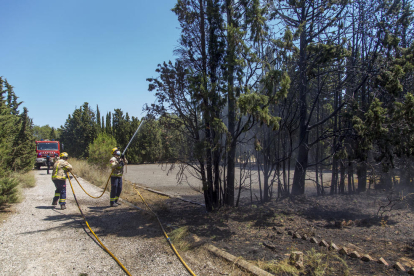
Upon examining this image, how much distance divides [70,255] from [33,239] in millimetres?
1349

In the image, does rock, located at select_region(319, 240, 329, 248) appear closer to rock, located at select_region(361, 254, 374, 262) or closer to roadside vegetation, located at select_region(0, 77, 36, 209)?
rock, located at select_region(361, 254, 374, 262)

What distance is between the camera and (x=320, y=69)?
8.91 m

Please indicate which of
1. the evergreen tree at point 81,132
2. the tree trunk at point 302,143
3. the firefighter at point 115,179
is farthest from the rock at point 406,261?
the evergreen tree at point 81,132

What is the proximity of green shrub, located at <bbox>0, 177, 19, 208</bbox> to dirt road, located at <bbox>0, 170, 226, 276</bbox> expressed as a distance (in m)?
0.44

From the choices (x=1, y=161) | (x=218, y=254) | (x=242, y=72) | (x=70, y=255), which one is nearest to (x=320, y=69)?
(x=242, y=72)

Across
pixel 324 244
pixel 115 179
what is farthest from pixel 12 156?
pixel 324 244

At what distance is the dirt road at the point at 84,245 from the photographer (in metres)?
4.21

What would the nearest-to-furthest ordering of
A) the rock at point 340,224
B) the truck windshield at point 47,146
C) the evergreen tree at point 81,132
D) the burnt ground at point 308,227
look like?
the burnt ground at point 308,227, the rock at point 340,224, the truck windshield at point 47,146, the evergreen tree at point 81,132

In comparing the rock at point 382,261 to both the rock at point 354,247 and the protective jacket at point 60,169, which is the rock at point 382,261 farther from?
the protective jacket at point 60,169

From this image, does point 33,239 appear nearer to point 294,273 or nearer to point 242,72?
point 294,273

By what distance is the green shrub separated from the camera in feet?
23.9

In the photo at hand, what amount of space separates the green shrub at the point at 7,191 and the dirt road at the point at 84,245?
0.44 meters

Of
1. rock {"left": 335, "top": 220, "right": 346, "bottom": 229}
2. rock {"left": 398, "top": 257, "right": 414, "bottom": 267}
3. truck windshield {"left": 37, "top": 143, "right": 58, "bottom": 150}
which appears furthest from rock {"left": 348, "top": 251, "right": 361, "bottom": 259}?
truck windshield {"left": 37, "top": 143, "right": 58, "bottom": 150}

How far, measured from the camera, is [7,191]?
24.6 feet
